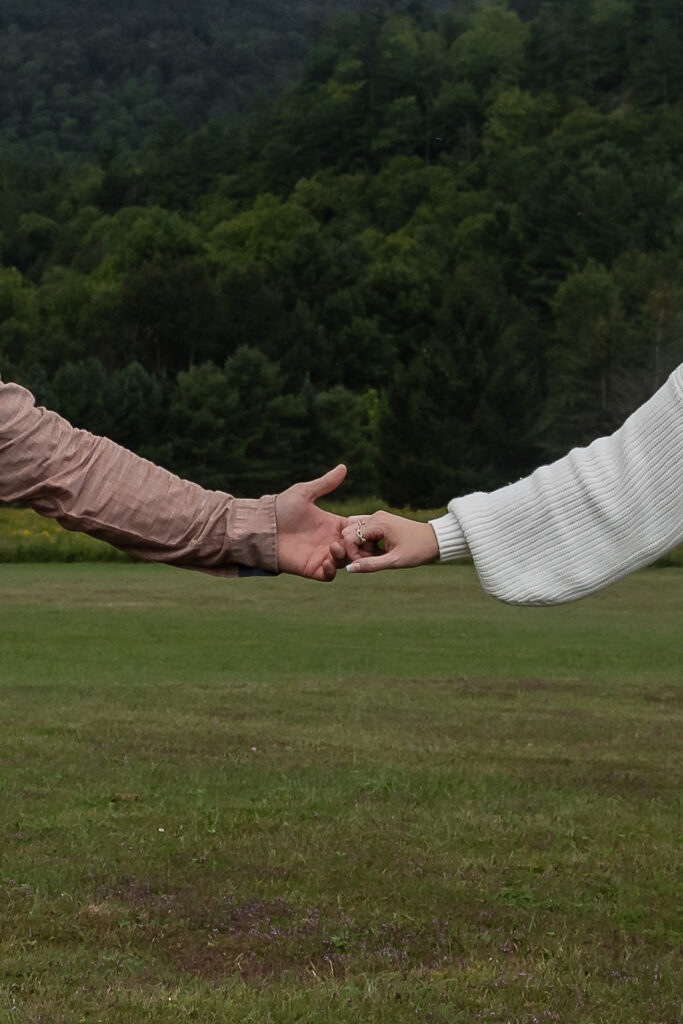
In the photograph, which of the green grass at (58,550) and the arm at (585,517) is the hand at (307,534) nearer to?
the arm at (585,517)

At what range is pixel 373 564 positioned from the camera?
9.48ft

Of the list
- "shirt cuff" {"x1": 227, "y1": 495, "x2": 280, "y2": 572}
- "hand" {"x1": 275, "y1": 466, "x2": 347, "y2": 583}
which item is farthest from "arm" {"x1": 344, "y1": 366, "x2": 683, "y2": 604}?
"hand" {"x1": 275, "y1": 466, "x2": 347, "y2": 583}

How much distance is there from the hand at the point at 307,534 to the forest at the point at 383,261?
5380 centimetres

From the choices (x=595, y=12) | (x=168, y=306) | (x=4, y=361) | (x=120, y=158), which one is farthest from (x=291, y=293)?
(x=595, y=12)

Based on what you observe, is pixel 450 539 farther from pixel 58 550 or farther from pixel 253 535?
pixel 58 550

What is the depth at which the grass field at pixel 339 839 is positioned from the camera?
16.0ft

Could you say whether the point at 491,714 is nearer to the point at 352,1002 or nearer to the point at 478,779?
the point at 478,779

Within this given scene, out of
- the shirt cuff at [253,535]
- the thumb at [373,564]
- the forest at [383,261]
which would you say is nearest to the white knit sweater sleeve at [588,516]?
the thumb at [373,564]

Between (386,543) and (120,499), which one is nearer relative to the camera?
(120,499)

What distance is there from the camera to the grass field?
4.89 m

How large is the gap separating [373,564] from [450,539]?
0.16 meters

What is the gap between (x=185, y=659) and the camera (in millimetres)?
15562

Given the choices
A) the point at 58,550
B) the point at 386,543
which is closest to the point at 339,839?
the point at 386,543

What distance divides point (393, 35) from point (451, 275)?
63.5 m
